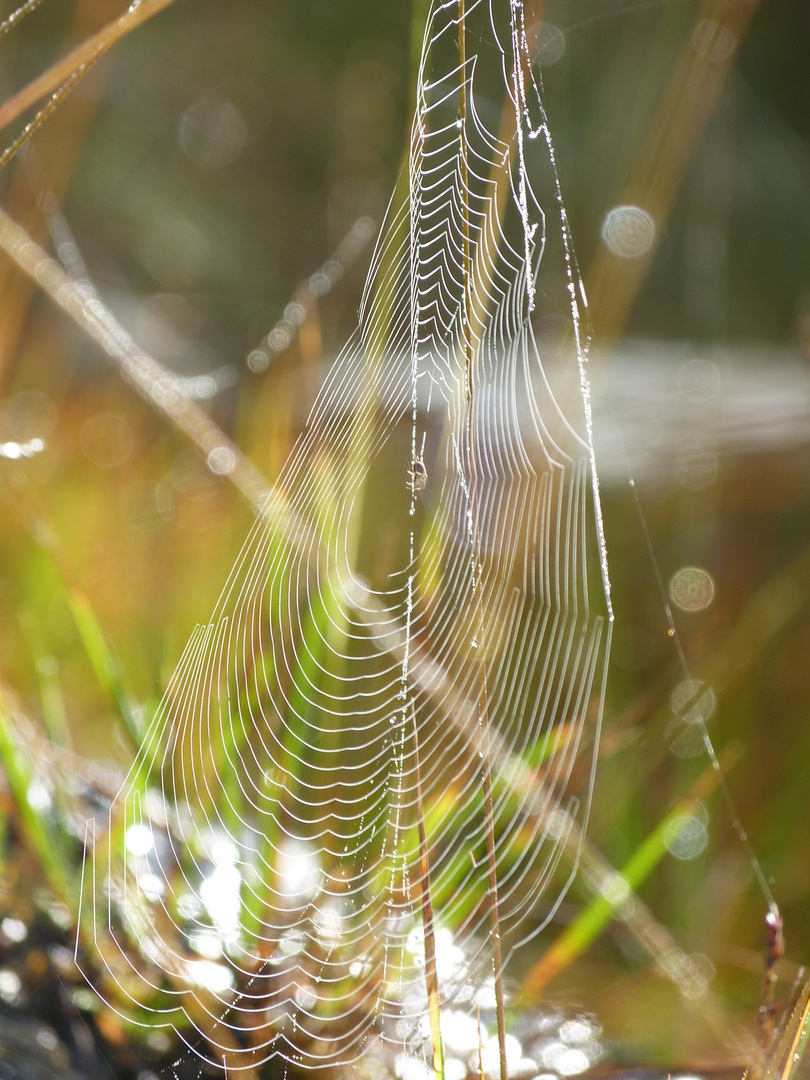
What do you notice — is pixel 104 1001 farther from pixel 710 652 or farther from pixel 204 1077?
pixel 710 652

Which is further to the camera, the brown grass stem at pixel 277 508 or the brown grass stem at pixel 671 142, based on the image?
the brown grass stem at pixel 671 142

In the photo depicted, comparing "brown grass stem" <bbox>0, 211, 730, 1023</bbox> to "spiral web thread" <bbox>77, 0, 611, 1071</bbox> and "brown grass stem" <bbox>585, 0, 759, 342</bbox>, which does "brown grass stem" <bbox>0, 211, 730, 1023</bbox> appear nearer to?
"spiral web thread" <bbox>77, 0, 611, 1071</bbox>

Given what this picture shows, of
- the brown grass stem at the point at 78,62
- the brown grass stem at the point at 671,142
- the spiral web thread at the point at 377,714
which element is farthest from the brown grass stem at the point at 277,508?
the brown grass stem at the point at 671,142

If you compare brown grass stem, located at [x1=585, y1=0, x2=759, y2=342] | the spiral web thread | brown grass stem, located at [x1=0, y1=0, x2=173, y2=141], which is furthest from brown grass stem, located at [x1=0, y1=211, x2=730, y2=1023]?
brown grass stem, located at [x1=585, y1=0, x2=759, y2=342]

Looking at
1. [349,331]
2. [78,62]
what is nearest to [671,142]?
[349,331]

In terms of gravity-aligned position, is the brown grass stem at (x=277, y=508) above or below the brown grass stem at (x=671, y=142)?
below

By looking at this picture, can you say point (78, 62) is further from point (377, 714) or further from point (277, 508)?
point (377, 714)

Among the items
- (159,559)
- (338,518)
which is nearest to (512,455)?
(338,518)

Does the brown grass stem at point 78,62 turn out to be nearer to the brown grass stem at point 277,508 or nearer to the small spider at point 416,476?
the brown grass stem at point 277,508
